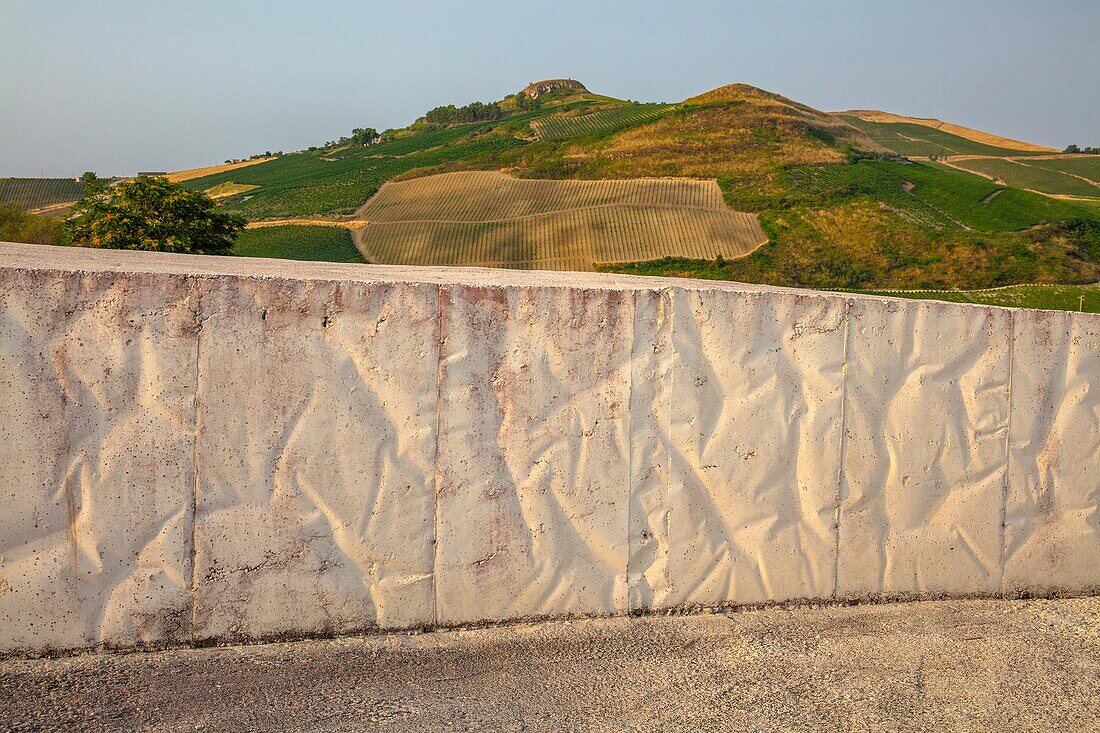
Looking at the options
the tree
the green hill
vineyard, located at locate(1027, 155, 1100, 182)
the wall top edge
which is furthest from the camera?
vineyard, located at locate(1027, 155, 1100, 182)

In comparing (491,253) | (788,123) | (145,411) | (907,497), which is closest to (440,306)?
(145,411)

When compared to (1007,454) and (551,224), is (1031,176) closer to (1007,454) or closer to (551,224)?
(551,224)

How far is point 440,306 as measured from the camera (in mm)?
5586

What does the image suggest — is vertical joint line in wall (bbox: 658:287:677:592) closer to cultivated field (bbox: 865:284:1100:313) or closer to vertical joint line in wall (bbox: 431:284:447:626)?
vertical joint line in wall (bbox: 431:284:447:626)

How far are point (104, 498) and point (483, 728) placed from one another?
244 centimetres

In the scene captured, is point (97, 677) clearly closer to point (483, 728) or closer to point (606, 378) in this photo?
point (483, 728)

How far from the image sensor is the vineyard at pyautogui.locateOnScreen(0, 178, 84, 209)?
88.6 m

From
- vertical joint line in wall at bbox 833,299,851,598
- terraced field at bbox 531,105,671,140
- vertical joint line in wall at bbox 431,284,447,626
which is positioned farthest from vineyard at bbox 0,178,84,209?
vertical joint line in wall at bbox 833,299,851,598

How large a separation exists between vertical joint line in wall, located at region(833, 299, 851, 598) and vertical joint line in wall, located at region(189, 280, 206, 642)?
3.86 m

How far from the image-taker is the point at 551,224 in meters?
70.2

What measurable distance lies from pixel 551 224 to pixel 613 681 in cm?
6622

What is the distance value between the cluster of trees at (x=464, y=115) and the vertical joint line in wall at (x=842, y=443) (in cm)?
12277

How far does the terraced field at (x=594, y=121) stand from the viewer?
99350 millimetres

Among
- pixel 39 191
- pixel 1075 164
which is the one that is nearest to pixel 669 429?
pixel 39 191
